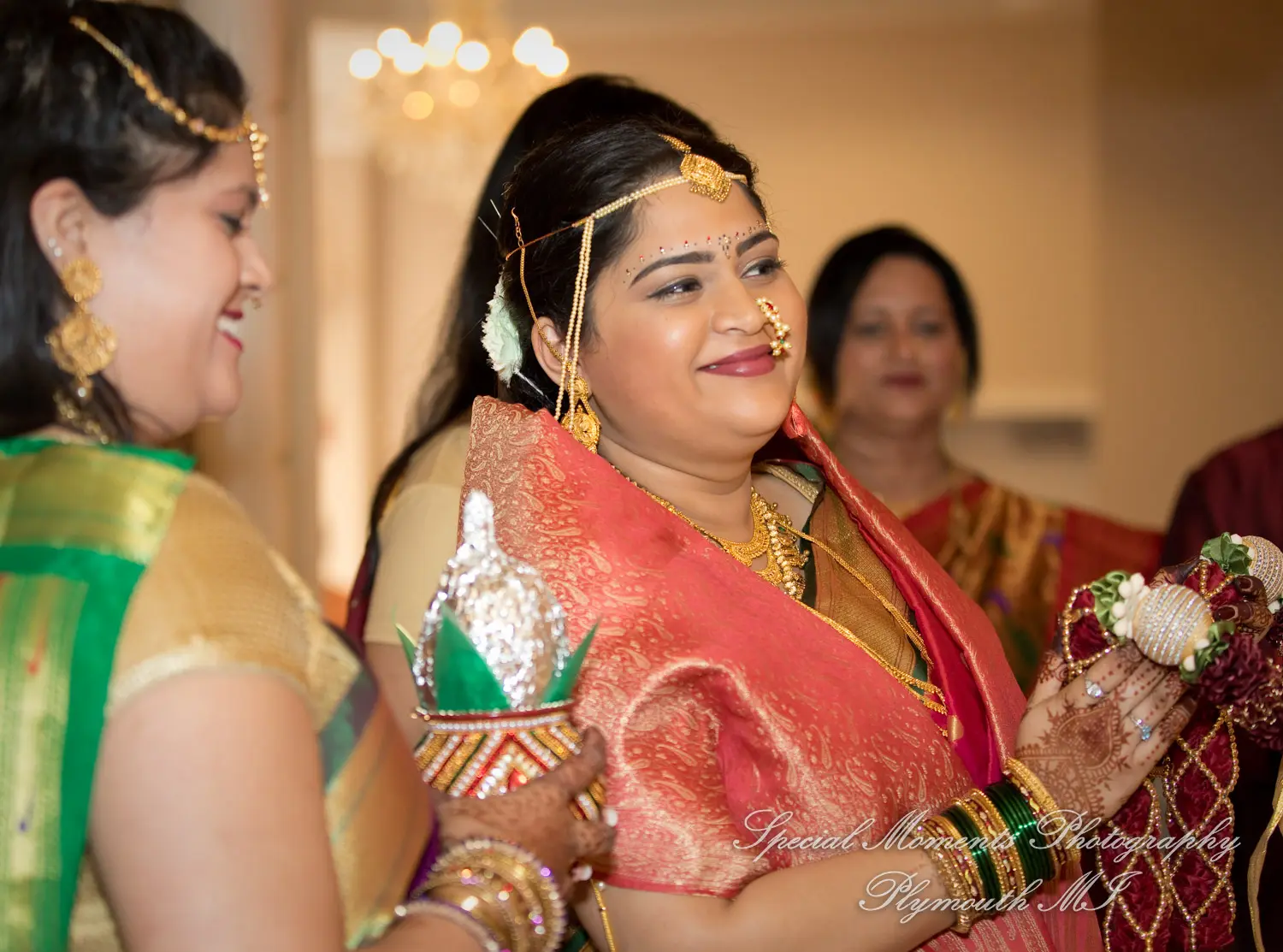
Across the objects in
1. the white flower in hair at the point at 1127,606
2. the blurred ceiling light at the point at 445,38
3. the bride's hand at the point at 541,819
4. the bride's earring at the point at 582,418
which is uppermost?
the blurred ceiling light at the point at 445,38

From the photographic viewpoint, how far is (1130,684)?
1632 millimetres

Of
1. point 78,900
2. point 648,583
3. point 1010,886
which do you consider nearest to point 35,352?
point 78,900

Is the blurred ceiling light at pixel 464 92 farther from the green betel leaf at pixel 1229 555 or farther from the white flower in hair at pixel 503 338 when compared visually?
the green betel leaf at pixel 1229 555

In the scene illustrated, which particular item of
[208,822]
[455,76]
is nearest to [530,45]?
[455,76]

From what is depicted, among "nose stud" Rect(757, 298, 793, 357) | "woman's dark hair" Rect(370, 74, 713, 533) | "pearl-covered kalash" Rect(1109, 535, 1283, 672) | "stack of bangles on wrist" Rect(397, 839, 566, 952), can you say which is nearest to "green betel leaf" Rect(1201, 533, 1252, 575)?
"pearl-covered kalash" Rect(1109, 535, 1283, 672)

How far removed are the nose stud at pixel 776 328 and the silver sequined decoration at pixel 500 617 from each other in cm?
59

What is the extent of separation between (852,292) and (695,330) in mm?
1929

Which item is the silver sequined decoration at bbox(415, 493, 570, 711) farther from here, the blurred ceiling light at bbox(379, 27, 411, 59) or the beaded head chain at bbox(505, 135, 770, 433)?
the blurred ceiling light at bbox(379, 27, 411, 59)

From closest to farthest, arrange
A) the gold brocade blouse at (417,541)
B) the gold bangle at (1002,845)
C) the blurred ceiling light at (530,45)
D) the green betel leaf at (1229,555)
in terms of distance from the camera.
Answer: the gold bangle at (1002,845), the green betel leaf at (1229,555), the gold brocade blouse at (417,541), the blurred ceiling light at (530,45)

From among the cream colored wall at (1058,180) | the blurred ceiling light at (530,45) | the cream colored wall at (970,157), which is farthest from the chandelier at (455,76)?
the cream colored wall at (970,157)

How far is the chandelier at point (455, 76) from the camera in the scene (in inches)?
249

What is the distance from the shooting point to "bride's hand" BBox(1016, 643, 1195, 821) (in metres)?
1.62

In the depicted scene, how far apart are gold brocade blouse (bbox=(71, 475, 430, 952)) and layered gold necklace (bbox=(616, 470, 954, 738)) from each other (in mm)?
624

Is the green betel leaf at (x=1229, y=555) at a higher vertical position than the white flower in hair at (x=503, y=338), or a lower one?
lower
